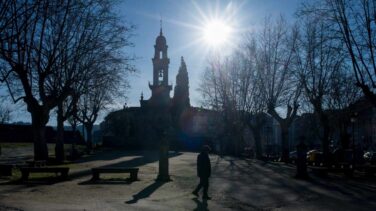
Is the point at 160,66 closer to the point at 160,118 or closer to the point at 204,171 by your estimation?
the point at 160,118

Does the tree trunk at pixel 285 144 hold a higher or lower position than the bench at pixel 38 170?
higher

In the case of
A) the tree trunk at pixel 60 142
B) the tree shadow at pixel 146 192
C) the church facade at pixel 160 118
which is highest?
the church facade at pixel 160 118

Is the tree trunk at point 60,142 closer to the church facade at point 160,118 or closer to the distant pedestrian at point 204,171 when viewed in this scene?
the distant pedestrian at point 204,171

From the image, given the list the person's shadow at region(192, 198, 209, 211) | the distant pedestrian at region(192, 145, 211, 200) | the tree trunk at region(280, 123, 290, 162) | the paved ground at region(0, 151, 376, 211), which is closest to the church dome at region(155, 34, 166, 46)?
the tree trunk at region(280, 123, 290, 162)

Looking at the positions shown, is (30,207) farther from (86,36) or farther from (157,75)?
(157,75)

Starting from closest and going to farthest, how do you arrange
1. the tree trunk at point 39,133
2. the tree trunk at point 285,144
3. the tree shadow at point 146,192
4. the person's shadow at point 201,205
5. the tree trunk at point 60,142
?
the person's shadow at point 201,205 < the tree shadow at point 146,192 < the tree trunk at point 39,133 < the tree trunk at point 60,142 < the tree trunk at point 285,144

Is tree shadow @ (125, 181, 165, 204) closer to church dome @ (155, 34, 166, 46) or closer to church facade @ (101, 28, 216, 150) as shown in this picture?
church facade @ (101, 28, 216, 150)

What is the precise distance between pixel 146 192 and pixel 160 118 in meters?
61.6

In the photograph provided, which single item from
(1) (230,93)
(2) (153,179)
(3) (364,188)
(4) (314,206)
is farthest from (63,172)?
(1) (230,93)

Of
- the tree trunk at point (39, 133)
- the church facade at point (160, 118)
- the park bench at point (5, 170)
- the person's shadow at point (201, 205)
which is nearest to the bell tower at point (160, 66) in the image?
the church facade at point (160, 118)

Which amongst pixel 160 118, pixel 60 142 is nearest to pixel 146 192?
pixel 60 142

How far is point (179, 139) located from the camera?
2810 inches

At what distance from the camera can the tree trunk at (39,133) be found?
94.4 ft

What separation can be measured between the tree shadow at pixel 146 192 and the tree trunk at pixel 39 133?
12.1 m
